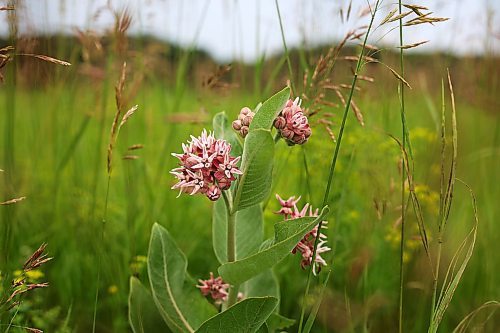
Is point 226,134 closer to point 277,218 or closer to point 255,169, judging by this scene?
point 255,169

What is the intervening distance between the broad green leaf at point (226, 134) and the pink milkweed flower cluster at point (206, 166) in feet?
0.86

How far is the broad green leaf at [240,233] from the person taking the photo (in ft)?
5.08

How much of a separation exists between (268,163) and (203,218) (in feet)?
5.12

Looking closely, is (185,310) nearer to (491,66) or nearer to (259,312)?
(259,312)

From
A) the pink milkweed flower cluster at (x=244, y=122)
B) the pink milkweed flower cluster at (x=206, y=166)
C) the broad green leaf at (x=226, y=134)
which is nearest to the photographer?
the pink milkweed flower cluster at (x=206, y=166)

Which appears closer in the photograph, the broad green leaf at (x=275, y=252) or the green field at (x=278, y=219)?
the broad green leaf at (x=275, y=252)

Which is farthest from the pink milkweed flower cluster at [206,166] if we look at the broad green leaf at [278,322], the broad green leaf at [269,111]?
the broad green leaf at [278,322]

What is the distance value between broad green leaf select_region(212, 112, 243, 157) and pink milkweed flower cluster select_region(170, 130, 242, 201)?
0.26 meters

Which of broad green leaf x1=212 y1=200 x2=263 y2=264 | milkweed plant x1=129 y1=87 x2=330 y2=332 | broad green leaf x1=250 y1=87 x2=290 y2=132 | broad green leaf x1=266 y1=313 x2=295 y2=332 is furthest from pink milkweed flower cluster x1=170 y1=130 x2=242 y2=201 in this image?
broad green leaf x1=266 y1=313 x2=295 y2=332

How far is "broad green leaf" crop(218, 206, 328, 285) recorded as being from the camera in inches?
47.9

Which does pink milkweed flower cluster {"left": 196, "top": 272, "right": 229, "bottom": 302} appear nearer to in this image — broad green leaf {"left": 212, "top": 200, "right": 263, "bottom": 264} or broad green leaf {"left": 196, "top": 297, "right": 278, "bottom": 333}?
broad green leaf {"left": 212, "top": 200, "right": 263, "bottom": 264}

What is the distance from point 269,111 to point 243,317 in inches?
17.0

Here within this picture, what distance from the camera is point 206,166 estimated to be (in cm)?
120

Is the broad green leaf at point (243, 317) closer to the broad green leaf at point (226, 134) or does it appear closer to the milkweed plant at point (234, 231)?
the milkweed plant at point (234, 231)
